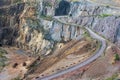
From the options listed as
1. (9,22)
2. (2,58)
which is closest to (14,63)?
(2,58)

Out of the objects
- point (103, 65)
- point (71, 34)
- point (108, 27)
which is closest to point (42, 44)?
point (71, 34)

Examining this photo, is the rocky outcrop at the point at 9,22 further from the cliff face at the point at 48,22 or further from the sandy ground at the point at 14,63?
the sandy ground at the point at 14,63

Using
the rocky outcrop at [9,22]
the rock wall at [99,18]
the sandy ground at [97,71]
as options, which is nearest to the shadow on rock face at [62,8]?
the rock wall at [99,18]

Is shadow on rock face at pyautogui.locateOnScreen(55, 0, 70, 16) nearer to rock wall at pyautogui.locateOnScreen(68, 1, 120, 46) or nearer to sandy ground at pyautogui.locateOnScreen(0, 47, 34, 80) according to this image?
rock wall at pyautogui.locateOnScreen(68, 1, 120, 46)

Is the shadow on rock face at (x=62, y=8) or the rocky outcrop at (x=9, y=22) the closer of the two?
the shadow on rock face at (x=62, y=8)

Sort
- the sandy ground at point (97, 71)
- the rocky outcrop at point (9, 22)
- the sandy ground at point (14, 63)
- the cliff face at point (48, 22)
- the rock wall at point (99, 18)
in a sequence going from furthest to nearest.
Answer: the rocky outcrop at point (9, 22), the cliff face at point (48, 22), the rock wall at point (99, 18), the sandy ground at point (14, 63), the sandy ground at point (97, 71)

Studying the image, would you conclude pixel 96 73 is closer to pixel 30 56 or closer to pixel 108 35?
pixel 108 35

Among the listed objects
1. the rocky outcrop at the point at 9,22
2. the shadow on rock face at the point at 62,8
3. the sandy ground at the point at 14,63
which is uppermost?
the shadow on rock face at the point at 62,8

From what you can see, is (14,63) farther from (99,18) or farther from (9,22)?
(9,22)
